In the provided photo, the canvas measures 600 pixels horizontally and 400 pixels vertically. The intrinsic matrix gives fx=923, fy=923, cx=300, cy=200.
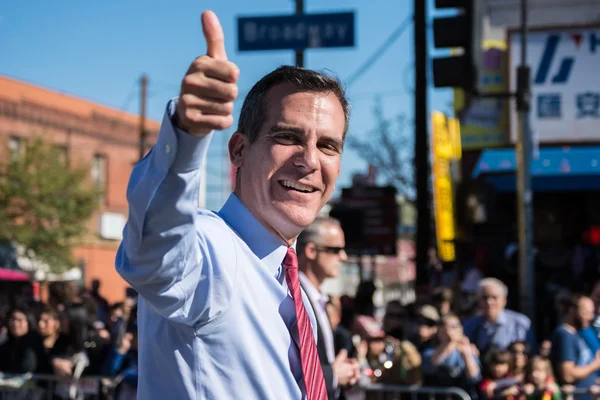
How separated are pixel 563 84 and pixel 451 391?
9391mm

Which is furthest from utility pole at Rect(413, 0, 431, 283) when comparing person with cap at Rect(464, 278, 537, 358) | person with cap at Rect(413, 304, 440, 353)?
person with cap at Rect(464, 278, 537, 358)

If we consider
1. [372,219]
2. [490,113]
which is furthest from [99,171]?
[372,219]

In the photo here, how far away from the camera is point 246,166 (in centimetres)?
234

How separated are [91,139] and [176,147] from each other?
38741mm

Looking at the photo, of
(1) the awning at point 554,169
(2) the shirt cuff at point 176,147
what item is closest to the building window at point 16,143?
(1) the awning at point 554,169

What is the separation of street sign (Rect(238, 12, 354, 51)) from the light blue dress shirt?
28.9 feet

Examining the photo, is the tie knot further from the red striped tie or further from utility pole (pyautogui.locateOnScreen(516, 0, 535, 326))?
utility pole (pyautogui.locateOnScreen(516, 0, 535, 326))

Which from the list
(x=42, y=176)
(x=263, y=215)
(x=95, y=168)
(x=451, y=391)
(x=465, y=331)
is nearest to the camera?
(x=263, y=215)

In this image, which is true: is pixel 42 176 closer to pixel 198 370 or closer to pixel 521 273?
pixel 521 273

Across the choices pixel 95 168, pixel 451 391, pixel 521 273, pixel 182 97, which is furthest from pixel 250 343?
pixel 95 168

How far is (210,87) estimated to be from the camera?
5.57ft

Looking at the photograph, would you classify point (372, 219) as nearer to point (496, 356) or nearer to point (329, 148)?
point (496, 356)

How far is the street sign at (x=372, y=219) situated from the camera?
13.0 m

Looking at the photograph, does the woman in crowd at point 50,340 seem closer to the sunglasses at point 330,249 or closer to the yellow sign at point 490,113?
the sunglasses at point 330,249
